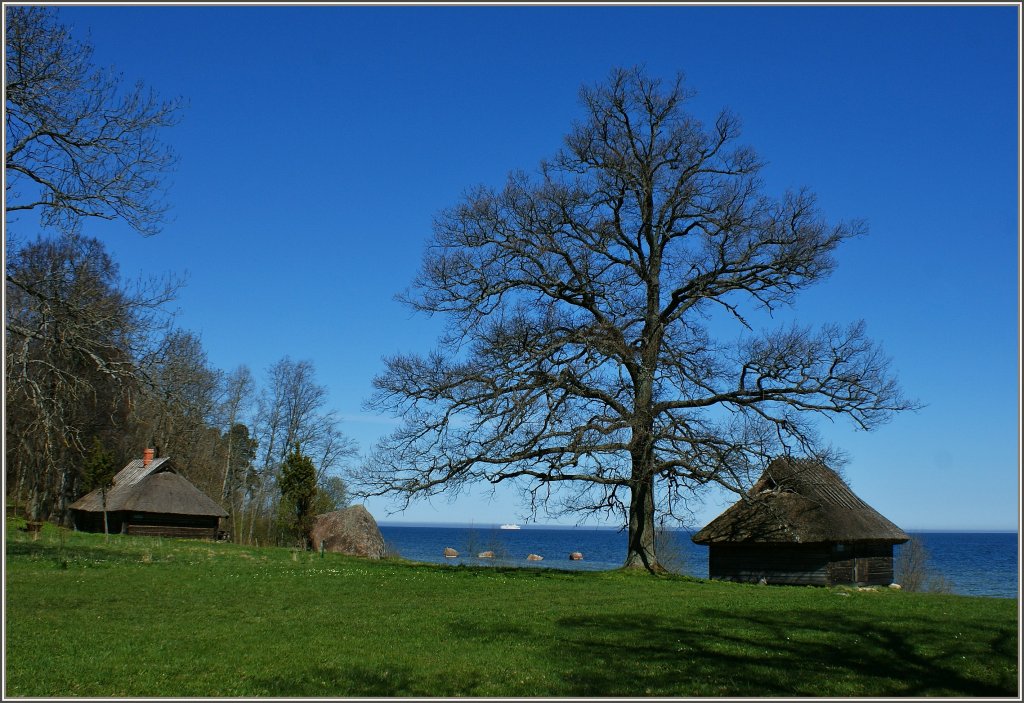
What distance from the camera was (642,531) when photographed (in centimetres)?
2594

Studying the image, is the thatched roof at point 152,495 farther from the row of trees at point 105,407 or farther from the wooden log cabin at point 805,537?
the wooden log cabin at point 805,537

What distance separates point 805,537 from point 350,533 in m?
21.3

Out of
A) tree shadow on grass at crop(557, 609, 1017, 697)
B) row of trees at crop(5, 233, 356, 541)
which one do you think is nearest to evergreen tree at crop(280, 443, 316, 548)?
row of trees at crop(5, 233, 356, 541)

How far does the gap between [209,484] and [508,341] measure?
42.7 meters

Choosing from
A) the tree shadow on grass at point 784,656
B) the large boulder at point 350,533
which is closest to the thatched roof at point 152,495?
the large boulder at point 350,533

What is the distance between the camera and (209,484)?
6003 cm

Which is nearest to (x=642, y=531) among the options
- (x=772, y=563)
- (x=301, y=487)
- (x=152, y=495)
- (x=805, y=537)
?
(x=805, y=537)

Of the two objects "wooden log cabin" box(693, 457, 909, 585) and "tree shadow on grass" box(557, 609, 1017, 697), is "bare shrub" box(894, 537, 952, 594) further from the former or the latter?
"tree shadow on grass" box(557, 609, 1017, 697)

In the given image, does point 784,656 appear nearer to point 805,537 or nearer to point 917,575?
point 805,537

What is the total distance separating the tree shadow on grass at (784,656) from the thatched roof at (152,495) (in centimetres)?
3637

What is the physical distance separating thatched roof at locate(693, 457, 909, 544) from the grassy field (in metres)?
5.13

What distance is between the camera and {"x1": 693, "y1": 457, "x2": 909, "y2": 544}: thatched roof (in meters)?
26.4

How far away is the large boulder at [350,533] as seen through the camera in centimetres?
4006

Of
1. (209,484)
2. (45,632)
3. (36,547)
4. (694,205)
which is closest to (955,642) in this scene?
(45,632)
